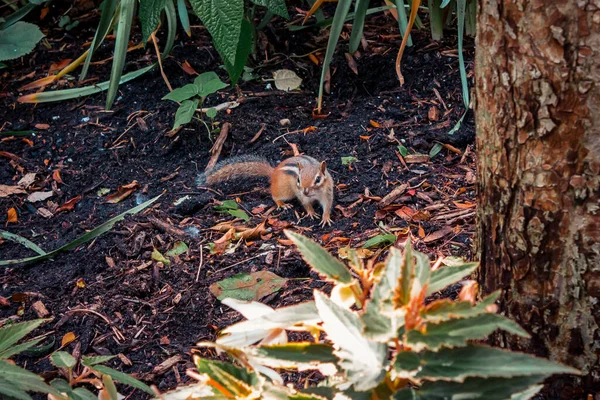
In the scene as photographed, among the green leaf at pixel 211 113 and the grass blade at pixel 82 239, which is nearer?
the grass blade at pixel 82 239

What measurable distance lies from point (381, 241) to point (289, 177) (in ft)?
2.73

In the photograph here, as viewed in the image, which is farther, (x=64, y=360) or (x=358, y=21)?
(x=358, y=21)

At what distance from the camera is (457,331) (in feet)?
4.13

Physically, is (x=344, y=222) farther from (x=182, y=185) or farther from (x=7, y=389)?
(x=7, y=389)

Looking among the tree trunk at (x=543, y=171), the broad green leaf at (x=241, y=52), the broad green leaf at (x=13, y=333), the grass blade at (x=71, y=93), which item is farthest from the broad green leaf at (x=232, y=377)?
the grass blade at (x=71, y=93)

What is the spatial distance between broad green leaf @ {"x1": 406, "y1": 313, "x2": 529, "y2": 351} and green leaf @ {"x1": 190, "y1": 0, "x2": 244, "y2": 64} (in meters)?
2.25

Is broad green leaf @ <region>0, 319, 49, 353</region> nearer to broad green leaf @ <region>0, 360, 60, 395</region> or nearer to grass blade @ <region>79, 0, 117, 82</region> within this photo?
broad green leaf @ <region>0, 360, 60, 395</region>

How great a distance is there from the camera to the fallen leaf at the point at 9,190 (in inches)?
151

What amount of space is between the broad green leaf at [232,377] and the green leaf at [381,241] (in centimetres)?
166

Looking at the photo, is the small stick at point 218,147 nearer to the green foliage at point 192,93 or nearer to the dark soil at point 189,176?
the dark soil at point 189,176

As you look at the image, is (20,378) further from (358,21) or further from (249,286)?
(358,21)

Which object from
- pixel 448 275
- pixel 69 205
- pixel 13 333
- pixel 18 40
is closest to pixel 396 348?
pixel 448 275

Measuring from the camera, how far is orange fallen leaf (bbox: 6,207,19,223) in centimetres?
367

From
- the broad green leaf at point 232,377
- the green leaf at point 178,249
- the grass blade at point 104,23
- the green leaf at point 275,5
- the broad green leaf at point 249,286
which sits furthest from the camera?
the grass blade at point 104,23
